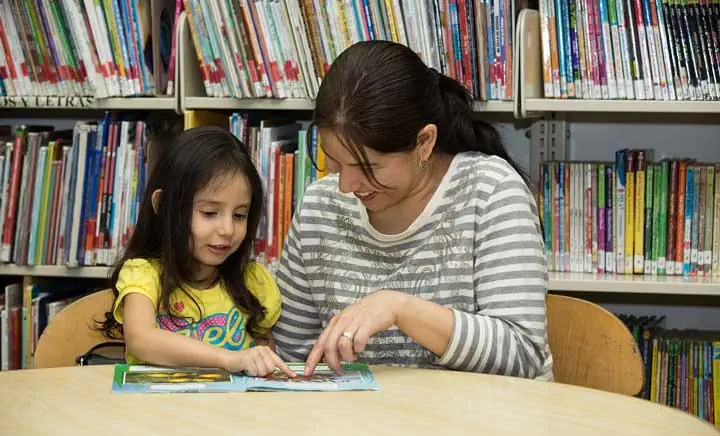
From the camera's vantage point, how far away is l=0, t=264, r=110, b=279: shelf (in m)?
2.30

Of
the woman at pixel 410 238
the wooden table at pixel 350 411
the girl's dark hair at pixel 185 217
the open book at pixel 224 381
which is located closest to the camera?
the wooden table at pixel 350 411

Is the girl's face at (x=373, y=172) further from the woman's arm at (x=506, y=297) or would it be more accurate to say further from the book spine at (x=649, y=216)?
the book spine at (x=649, y=216)

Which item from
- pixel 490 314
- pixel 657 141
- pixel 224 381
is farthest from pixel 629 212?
pixel 224 381

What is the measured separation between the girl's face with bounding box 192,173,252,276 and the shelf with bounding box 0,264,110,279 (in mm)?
696

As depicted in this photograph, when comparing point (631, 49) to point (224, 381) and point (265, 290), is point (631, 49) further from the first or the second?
point (224, 381)

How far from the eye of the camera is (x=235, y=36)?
2193 millimetres

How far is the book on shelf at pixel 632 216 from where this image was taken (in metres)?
2.16

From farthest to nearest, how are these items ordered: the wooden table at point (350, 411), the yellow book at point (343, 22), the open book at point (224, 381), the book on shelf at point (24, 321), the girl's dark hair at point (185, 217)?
the book on shelf at point (24, 321)
the yellow book at point (343, 22)
the girl's dark hair at point (185, 217)
the open book at point (224, 381)
the wooden table at point (350, 411)

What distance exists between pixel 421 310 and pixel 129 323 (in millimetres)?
476

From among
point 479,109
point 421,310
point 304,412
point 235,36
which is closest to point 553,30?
point 479,109

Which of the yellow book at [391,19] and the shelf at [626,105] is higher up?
the yellow book at [391,19]

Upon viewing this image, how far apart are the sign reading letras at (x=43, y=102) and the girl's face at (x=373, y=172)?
1.02 meters

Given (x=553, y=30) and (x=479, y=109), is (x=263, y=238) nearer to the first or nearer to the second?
(x=479, y=109)

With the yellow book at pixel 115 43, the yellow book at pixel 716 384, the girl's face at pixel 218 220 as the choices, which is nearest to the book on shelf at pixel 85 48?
the yellow book at pixel 115 43
